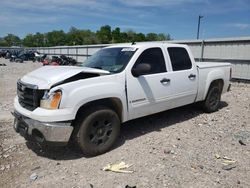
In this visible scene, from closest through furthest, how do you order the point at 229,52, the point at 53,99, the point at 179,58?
the point at 53,99
the point at 179,58
the point at 229,52

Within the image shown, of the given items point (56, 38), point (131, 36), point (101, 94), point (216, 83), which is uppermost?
point (131, 36)

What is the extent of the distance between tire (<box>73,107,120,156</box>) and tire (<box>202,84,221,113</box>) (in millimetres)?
3309

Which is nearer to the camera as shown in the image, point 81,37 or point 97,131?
point 97,131

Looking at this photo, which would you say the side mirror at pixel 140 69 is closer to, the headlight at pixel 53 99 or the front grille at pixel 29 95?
the headlight at pixel 53 99

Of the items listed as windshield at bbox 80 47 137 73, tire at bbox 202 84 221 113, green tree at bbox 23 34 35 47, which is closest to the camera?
windshield at bbox 80 47 137 73

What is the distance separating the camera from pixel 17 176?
4.21 m

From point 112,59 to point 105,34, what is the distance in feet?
268

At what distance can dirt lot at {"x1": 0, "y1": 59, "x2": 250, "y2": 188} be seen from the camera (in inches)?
158

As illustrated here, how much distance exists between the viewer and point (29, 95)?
4641 mm

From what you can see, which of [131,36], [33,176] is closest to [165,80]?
[33,176]

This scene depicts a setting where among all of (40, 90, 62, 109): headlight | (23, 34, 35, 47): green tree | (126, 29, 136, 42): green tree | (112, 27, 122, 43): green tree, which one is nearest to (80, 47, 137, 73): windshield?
(40, 90, 62, 109): headlight

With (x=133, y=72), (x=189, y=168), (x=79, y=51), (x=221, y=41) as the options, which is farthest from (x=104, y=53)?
(x=79, y=51)

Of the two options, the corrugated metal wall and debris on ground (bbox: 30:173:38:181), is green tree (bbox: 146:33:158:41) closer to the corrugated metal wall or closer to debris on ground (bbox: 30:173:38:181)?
the corrugated metal wall

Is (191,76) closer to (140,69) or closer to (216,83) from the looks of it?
(216,83)
